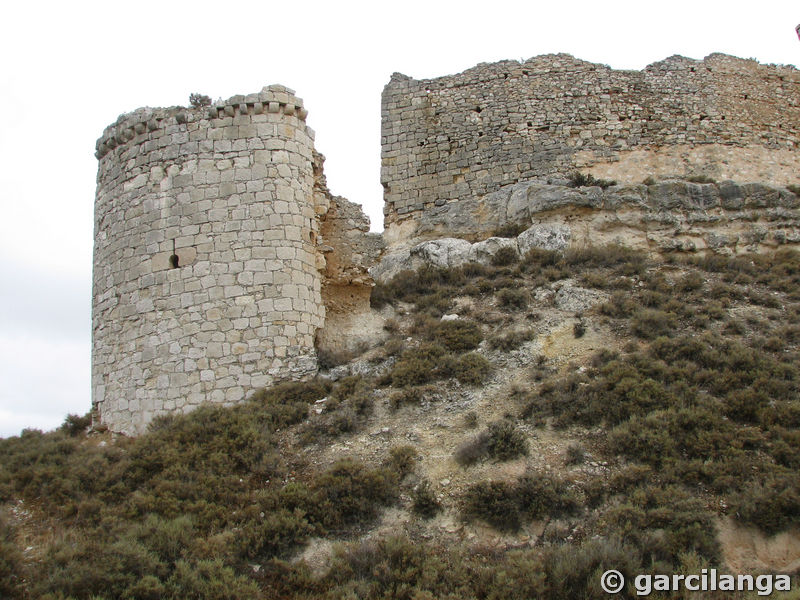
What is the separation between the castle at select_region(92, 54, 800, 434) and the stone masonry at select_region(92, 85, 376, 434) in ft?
0.09

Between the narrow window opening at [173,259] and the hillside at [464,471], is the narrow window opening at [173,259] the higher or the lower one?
the higher one

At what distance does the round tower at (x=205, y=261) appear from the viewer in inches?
408

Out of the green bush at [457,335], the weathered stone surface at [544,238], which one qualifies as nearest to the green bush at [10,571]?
the green bush at [457,335]

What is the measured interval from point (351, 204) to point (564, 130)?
5990 mm

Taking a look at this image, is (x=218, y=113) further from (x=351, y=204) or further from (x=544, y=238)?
(x=544, y=238)

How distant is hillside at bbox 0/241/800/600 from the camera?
6309 mm

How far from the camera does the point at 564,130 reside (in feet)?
51.5

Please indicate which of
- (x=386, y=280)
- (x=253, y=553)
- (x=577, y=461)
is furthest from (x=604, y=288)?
(x=253, y=553)

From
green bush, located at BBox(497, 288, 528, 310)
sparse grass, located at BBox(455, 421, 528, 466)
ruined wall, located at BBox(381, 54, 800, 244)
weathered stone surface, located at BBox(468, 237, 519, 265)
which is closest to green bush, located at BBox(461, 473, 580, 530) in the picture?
sparse grass, located at BBox(455, 421, 528, 466)

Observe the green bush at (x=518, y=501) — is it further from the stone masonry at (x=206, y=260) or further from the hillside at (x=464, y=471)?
the stone masonry at (x=206, y=260)

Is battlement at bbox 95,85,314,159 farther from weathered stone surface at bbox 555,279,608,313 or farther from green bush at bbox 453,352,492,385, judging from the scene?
weathered stone surface at bbox 555,279,608,313

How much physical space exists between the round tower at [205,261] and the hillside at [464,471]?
0.70m

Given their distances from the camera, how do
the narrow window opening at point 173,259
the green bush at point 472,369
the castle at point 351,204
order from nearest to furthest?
1. the green bush at point 472,369
2. the castle at point 351,204
3. the narrow window opening at point 173,259

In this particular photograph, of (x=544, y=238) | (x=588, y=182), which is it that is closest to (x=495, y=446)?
(x=544, y=238)
